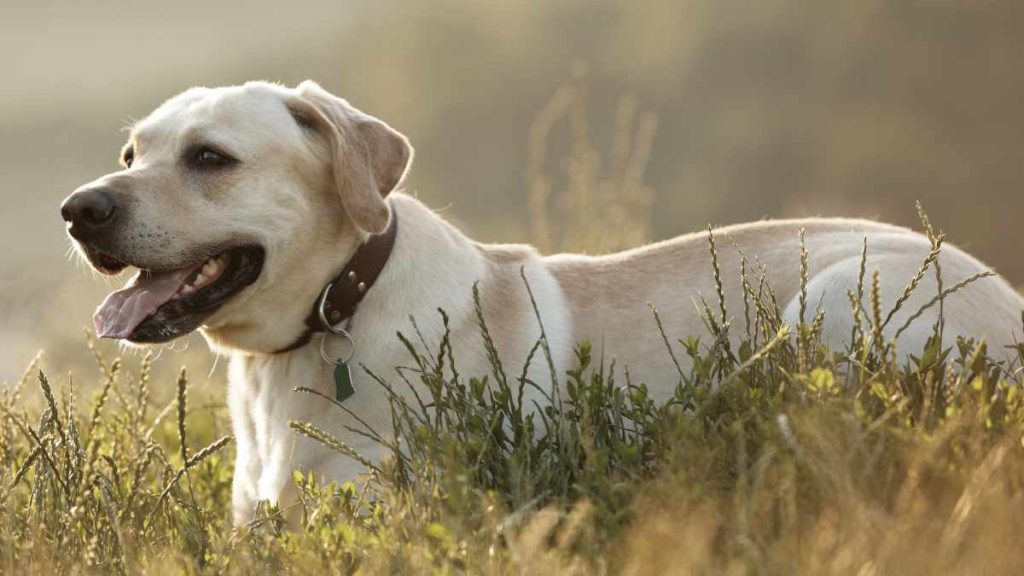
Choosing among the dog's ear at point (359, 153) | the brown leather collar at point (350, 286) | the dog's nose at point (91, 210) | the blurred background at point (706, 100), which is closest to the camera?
the dog's nose at point (91, 210)

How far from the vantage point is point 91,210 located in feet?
12.4

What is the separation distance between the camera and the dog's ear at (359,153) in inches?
152

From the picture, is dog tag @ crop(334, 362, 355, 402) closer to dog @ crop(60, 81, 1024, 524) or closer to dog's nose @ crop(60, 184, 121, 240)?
dog @ crop(60, 81, 1024, 524)

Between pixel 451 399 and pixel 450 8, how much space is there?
26.2 m

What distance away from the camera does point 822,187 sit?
21.4m

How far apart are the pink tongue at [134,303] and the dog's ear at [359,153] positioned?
1.75 feet

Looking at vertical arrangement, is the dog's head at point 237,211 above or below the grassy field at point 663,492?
above

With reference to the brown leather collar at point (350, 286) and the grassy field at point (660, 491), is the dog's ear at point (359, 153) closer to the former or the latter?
the brown leather collar at point (350, 286)

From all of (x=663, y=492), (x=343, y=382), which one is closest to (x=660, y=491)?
(x=663, y=492)

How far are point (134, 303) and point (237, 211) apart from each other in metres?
0.41

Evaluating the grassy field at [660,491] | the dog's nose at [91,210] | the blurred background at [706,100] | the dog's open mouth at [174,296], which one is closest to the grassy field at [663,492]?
the grassy field at [660,491]

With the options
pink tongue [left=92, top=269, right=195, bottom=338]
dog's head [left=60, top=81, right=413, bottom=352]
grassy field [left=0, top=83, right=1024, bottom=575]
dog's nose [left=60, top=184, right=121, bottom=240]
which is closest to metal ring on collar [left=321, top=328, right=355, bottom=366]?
dog's head [left=60, top=81, right=413, bottom=352]

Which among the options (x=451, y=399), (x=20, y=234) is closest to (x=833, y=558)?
(x=451, y=399)

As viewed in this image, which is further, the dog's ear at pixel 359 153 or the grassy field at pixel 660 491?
the dog's ear at pixel 359 153
